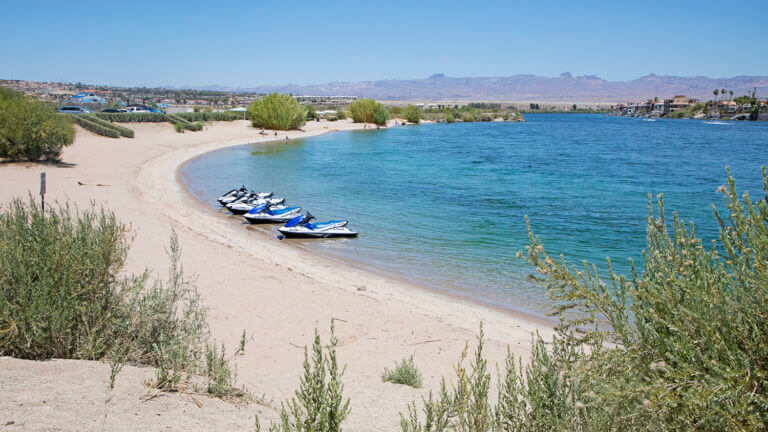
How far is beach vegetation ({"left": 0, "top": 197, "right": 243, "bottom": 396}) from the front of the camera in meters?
5.14

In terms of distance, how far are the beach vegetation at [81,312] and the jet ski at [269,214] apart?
13472 mm

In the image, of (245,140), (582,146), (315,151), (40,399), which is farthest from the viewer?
(582,146)

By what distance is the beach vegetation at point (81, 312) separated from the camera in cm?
514

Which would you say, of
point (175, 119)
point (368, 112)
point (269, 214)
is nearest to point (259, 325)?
point (269, 214)

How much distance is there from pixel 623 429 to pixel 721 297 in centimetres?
94

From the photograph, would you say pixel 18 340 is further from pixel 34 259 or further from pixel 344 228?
pixel 344 228

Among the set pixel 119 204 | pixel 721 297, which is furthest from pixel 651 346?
pixel 119 204

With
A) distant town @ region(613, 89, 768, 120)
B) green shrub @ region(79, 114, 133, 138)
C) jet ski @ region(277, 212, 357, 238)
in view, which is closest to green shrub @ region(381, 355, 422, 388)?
jet ski @ region(277, 212, 357, 238)

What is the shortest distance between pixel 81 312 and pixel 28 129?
73.1 feet

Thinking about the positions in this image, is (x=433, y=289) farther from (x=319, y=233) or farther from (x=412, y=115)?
(x=412, y=115)

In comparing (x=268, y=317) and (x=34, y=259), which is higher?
(x=34, y=259)

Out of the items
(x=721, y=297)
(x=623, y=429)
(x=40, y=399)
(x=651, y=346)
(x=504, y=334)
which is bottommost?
(x=504, y=334)

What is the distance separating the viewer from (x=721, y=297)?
2.88 meters

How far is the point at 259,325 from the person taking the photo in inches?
360
